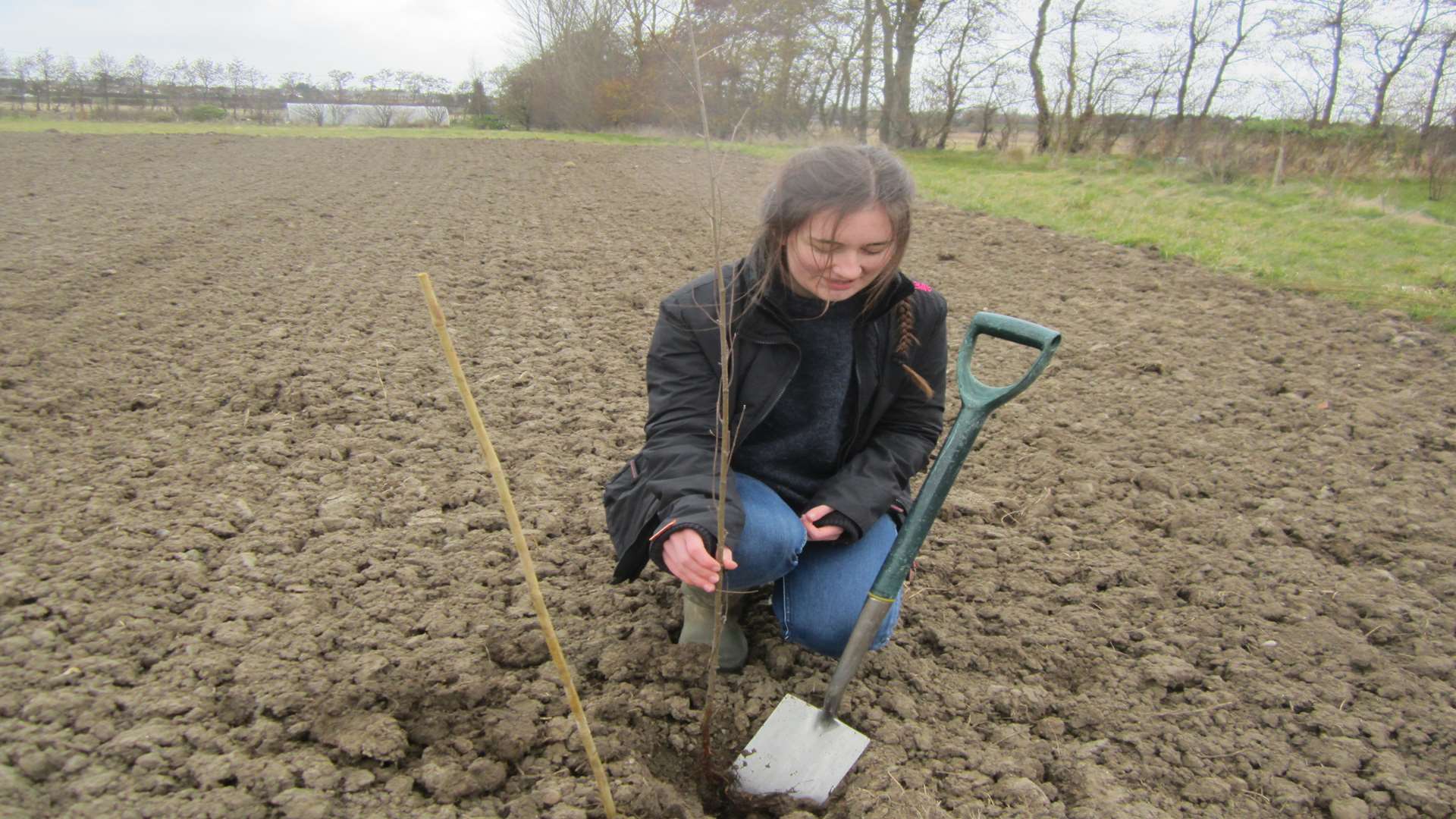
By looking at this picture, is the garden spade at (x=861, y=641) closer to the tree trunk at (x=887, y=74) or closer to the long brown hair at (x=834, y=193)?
the long brown hair at (x=834, y=193)

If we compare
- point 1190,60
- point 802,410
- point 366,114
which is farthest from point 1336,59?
point 366,114

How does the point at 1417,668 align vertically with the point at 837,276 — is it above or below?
below

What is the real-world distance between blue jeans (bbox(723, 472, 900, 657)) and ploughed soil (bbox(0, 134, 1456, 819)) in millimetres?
157

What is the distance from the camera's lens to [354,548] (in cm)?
256

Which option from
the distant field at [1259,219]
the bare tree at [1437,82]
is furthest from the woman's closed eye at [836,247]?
the bare tree at [1437,82]

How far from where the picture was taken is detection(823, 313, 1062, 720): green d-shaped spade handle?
1767 mm

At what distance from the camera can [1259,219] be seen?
28.1 ft

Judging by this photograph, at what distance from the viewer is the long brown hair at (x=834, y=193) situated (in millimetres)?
1805

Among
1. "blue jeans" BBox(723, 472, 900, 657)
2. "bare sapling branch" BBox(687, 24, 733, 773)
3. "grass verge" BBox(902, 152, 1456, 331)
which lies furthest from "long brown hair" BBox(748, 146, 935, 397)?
"grass verge" BBox(902, 152, 1456, 331)

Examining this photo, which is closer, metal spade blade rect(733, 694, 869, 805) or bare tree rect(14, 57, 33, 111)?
metal spade blade rect(733, 694, 869, 805)

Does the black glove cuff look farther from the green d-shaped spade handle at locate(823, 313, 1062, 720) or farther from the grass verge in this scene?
the grass verge

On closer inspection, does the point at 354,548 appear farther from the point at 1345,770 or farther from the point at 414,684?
the point at 1345,770

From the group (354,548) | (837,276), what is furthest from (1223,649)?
(354,548)

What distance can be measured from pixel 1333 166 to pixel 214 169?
15786mm
